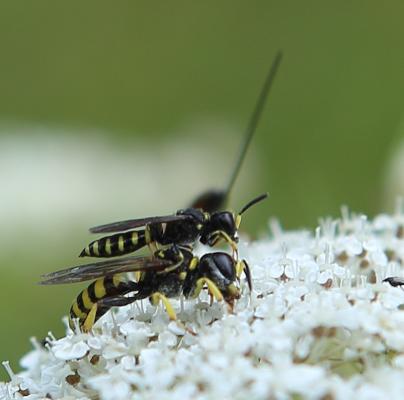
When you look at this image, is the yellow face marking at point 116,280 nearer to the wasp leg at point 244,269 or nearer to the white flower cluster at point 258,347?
the white flower cluster at point 258,347

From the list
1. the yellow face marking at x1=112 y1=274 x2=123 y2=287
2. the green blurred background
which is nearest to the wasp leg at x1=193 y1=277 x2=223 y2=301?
the yellow face marking at x1=112 y1=274 x2=123 y2=287

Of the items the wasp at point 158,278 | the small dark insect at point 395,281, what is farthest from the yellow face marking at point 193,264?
the small dark insect at point 395,281

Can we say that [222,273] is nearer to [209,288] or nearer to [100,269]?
[209,288]

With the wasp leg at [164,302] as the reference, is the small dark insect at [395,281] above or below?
below

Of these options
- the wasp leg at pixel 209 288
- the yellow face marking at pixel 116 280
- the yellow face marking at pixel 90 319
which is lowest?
the yellow face marking at pixel 90 319

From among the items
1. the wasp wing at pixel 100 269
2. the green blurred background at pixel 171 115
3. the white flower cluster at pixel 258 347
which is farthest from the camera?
→ the green blurred background at pixel 171 115

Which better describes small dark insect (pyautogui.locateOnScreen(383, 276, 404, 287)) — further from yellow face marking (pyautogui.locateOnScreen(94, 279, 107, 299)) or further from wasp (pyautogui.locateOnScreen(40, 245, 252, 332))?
yellow face marking (pyautogui.locateOnScreen(94, 279, 107, 299))

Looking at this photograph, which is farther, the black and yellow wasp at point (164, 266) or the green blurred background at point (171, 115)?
the green blurred background at point (171, 115)
